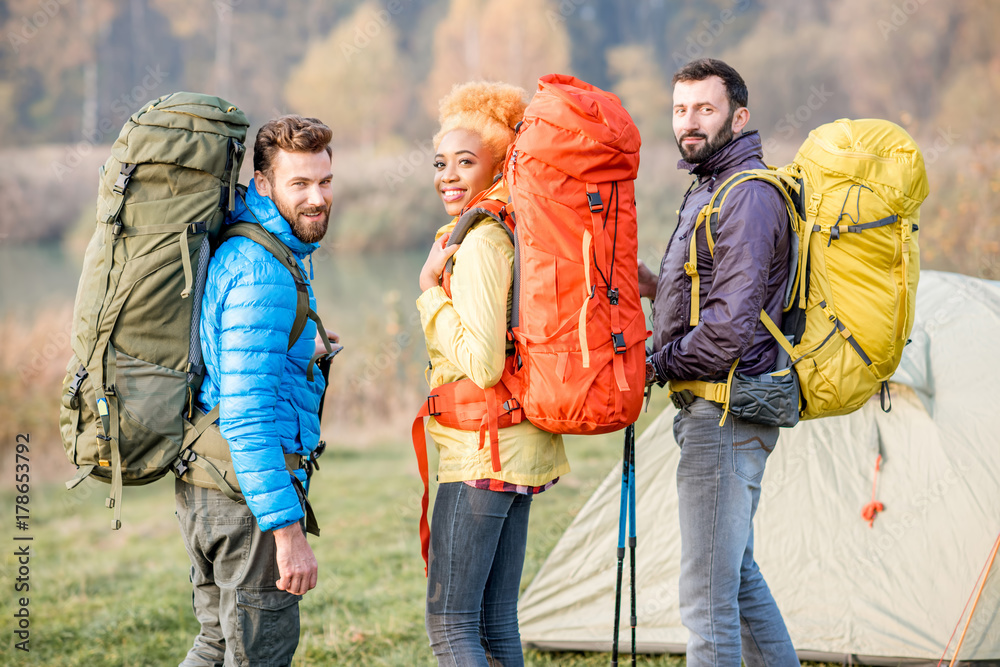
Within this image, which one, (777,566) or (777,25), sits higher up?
(777,25)

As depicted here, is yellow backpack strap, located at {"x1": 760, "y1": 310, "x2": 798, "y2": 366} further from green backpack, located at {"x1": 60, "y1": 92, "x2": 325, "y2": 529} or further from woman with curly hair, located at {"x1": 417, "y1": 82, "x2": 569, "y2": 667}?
green backpack, located at {"x1": 60, "y1": 92, "x2": 325, "y2": 529}

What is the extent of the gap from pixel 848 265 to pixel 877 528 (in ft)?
5.06

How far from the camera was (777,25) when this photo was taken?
15.0 metres

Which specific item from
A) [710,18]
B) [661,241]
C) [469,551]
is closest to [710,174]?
[469,551]

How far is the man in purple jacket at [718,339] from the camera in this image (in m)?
2.28

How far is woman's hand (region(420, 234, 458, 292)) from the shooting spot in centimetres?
224

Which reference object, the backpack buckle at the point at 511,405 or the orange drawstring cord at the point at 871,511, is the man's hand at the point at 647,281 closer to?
the backpack buckle at the point at 511,405

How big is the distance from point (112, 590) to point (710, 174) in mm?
4371

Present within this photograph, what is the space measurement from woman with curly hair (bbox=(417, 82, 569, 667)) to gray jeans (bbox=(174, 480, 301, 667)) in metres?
0.40

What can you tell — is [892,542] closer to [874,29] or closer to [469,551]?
[469,551]

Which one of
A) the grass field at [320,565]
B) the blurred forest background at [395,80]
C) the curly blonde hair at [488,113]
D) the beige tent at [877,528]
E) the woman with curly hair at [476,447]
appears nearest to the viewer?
the woman with curly hair at [476,447]

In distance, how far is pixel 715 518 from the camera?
7.64 feet

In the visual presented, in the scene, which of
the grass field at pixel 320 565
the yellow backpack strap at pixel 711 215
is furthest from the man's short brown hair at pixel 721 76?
the grass field at pixel 320 565

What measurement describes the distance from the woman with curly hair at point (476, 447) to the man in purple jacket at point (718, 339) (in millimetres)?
402
